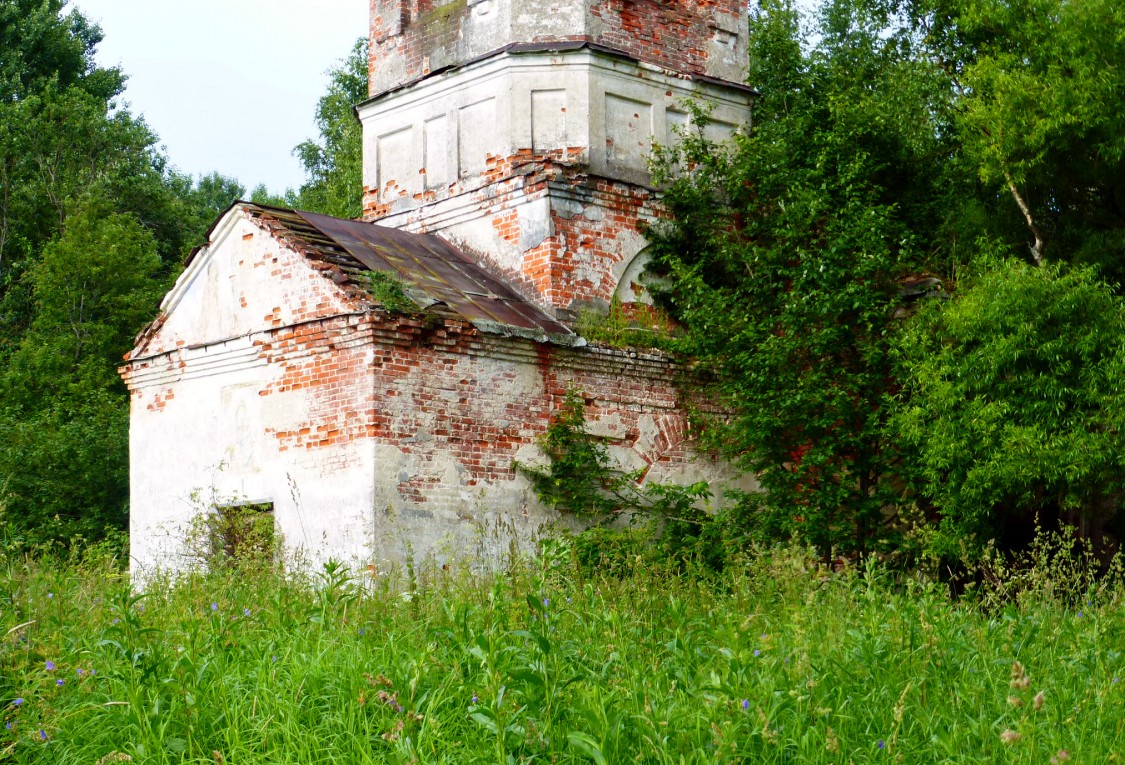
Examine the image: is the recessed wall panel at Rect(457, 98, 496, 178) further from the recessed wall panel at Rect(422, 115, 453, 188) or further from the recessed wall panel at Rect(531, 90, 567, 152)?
the recessed wall panel at Rect(531, 90, 567, 152)

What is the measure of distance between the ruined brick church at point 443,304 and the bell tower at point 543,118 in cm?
3

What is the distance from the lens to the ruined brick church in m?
11.6

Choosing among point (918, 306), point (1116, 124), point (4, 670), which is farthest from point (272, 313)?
point (1116, 124)

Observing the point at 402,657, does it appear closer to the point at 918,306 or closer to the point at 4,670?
the point at 4,670

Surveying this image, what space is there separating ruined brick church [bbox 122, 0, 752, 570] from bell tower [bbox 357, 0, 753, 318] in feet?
0.09

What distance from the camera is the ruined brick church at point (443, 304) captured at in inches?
455

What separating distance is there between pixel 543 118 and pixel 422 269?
2.38 meters

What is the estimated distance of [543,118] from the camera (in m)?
14.1

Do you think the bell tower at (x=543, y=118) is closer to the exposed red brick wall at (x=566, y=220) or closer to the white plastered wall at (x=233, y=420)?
the exposed red brick wall at (x=566, y=220)

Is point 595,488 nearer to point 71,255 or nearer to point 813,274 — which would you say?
point 813,274

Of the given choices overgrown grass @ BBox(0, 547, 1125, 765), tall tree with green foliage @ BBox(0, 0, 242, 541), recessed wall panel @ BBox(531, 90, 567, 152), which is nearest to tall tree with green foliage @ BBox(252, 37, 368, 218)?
tall tree with green foliage @ BBox(0, 0, 242, 541)

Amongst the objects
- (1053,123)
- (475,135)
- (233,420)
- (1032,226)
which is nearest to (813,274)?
(1032,226)

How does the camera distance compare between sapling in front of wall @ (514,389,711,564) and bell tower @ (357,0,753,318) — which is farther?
bell tower @ (357,0,753,318)

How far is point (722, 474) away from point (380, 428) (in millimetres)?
4213
